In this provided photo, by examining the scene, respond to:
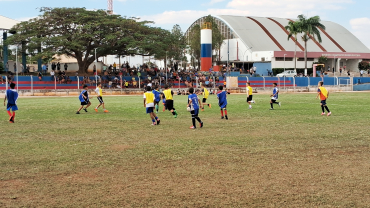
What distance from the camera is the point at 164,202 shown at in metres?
6.05

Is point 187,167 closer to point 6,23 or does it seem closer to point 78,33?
point 78,33

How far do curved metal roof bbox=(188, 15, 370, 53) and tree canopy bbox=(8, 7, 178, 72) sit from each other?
31.2 meters

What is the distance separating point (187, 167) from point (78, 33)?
43278 mm

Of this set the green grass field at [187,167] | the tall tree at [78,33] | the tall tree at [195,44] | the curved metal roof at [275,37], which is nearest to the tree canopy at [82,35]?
the tall tree at [78,33]

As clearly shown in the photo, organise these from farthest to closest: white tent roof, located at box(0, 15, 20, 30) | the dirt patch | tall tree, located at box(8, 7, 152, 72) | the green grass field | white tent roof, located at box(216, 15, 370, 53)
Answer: white tent roof, located at box(216, 15, 370, 53) → white tent roof, located at box(0, 15, 20, 30) → tall tree, located at box(8, 7, 152, 72) → the dirt patch → the green grass field

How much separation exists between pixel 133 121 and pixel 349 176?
10939 millimetres

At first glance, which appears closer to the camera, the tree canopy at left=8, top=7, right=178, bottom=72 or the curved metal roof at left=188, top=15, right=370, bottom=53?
the tree canopy at left=8, top=7, right=178, bottom=72

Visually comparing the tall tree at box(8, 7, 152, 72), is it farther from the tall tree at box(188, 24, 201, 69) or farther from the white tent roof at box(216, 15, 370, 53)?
the white tent roof at box(216, 15, 370, 53)

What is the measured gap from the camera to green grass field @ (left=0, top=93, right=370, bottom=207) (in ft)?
20.4

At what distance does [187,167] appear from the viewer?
26.9ft

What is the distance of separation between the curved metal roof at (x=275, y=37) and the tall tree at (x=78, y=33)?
32.4m

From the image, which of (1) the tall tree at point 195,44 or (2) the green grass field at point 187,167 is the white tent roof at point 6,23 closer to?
(1) the tall tree at point 195,44

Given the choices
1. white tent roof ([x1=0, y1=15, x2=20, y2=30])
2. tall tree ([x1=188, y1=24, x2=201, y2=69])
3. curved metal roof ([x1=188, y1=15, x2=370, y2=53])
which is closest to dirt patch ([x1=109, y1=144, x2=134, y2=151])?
white tent roof ([x1=0, y1=15, x2=20, y2=30])

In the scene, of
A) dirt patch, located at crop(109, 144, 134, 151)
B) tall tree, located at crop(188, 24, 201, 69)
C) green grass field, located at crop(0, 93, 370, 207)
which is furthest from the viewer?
tall tree, located at crop(188, 24, 201, 69)
